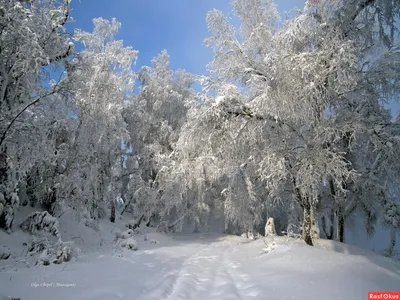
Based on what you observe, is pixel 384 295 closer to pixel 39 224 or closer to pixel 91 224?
pixel 39 224

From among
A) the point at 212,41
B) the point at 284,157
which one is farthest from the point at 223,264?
the point at 212,41

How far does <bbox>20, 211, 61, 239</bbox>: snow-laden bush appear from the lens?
923 centimetres

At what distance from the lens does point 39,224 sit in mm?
9289

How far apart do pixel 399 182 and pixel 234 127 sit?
501cm

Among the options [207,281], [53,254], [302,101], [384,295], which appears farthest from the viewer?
[302,101]

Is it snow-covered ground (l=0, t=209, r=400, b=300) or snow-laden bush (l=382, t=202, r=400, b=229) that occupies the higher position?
snow-laden bush (l=382, t=202, r=400, b=229)

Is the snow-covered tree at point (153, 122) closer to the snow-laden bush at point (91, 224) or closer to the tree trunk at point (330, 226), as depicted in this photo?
the snow-laden bush at point (91, 224)

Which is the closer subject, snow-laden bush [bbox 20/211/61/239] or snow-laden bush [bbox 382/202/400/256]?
snow-laden bush [bbox 20/211/61/239]

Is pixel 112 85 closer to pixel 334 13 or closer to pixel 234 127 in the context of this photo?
pixel 234 127

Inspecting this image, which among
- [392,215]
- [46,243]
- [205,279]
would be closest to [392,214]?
[392,215]

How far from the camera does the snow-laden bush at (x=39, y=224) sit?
9.23 metres

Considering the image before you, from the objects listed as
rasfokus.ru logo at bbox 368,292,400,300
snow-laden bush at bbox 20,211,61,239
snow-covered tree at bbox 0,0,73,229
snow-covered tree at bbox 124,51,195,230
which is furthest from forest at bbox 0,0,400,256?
snow-covered tree at bbox 124,51,195,230

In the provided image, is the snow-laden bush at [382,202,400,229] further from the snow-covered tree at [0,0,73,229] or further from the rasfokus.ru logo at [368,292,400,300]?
the snow-covered tree at [0,0,73,229]

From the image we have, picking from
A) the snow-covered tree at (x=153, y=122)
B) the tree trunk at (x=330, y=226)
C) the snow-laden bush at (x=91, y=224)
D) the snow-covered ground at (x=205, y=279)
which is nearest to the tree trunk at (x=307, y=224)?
the snow-covered ground at (x=205, y=279)
